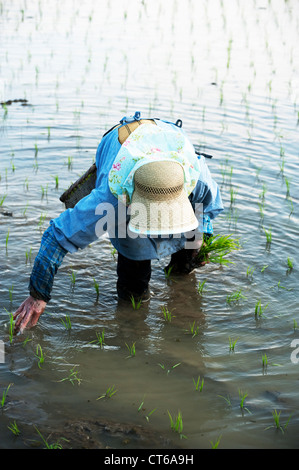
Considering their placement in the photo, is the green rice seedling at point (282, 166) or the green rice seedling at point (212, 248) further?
the green rice seedling at point (282, 166)

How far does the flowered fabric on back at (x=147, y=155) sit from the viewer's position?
2.41m

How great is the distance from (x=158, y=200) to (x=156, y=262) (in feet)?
4.91

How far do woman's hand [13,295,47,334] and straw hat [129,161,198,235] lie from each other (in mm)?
620

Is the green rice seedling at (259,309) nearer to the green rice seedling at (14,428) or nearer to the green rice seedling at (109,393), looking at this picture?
the green rice seedling at (109,393)

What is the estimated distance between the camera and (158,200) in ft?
7.67

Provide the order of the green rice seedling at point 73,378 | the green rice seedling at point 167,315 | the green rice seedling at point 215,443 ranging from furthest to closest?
the green rice seedling at point 167,315 → the green rice seedling at point 73,378 → the green rice seedling at point 215,443

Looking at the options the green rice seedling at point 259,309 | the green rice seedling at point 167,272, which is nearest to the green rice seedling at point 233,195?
the green rice seedling at point 167,272

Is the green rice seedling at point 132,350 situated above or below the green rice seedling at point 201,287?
below

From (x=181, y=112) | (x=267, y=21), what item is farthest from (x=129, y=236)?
(x=267, y=21)

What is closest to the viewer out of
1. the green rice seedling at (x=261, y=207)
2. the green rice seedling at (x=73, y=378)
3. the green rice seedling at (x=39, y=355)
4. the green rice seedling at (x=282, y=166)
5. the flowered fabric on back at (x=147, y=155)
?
the flowered fabric on back at (x=147, y=155)

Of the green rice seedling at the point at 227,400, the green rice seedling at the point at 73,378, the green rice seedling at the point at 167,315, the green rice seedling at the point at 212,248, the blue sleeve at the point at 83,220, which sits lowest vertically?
the green rice seedling at the point at 73,378

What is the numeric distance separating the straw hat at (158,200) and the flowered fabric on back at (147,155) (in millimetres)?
47

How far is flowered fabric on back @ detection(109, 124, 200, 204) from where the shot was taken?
2410 millimetres

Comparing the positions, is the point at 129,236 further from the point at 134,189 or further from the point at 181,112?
the point at 181,112
